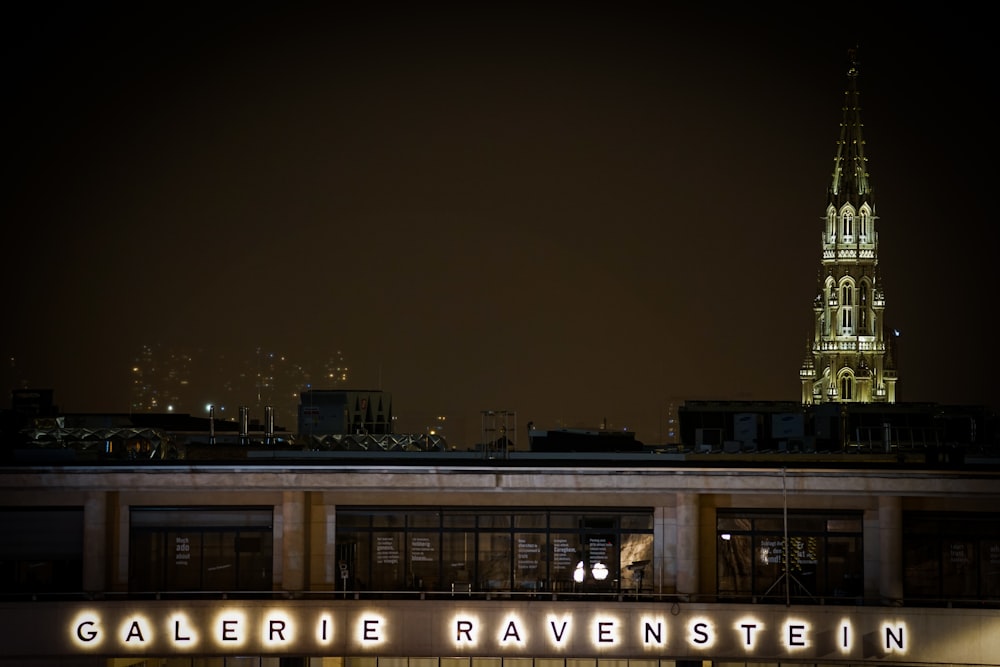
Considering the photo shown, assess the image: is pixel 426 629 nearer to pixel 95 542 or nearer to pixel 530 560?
pixel 530 560

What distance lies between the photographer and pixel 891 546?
57.7m

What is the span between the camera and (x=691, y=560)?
58406 millimetres

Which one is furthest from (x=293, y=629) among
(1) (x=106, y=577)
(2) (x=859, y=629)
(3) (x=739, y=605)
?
(2) (x=859, y=629)

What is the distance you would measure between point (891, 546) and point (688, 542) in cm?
711

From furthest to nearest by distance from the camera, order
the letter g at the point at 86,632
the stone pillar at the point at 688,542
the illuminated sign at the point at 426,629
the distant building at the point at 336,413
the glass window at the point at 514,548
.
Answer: the distant building at the point at 336,413, the glass window at the point at 514,548, the stone pillar at the point at 688,542, the letter g at the point at 86,632, the illuminated sign at the point at 426,629

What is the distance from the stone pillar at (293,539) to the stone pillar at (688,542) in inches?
534

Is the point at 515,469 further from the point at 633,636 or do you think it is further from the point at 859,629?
the point at 859,629

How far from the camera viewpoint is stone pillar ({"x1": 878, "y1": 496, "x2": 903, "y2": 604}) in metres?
57.6

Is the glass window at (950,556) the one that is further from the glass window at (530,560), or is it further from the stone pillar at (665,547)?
the glass window at (530,560)

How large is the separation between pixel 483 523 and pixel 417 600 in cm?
367

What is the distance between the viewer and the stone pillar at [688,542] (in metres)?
58.3

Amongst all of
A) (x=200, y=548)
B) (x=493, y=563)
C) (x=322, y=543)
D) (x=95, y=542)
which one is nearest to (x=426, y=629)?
(x=493, y=563)

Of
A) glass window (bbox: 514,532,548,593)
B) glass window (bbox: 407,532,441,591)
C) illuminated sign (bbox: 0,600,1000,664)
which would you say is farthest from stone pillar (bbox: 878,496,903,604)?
glass window (bbox: 407,532,441,591)

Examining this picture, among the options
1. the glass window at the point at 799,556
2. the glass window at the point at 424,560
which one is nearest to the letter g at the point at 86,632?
the glass window at the point at 424,560
